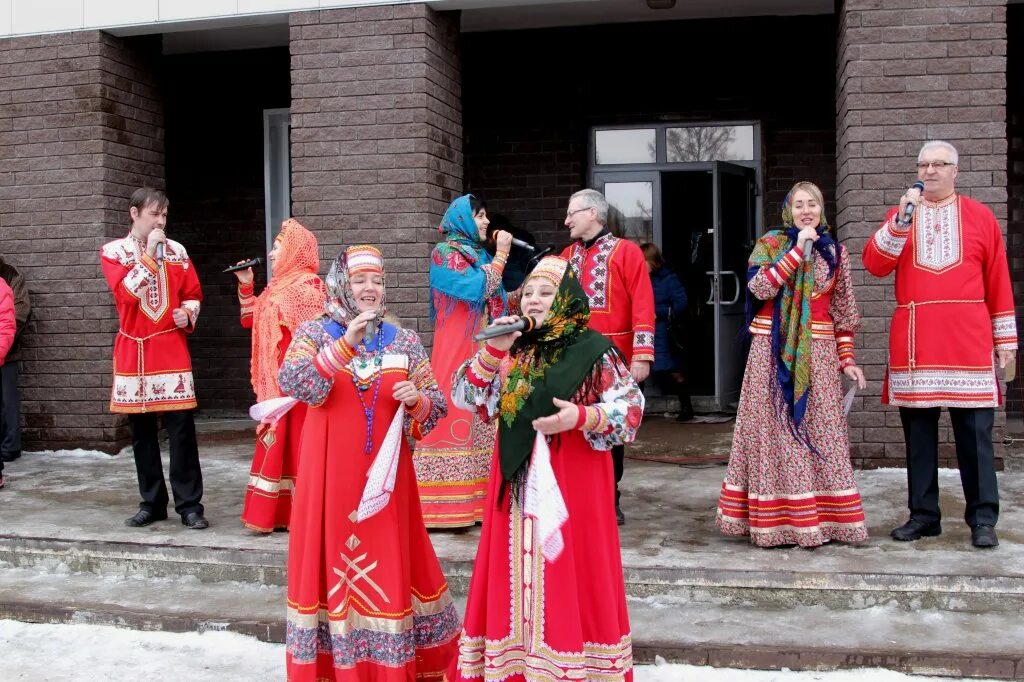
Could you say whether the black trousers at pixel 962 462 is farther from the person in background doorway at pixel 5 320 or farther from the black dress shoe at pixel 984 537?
the person in background doorway at pixel 5 320

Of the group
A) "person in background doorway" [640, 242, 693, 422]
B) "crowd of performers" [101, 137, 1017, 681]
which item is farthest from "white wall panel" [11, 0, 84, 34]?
"person in background doorway" [640, 242, 693, 422]

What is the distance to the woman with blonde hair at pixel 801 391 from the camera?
5.36m

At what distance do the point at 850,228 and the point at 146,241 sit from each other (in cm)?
446

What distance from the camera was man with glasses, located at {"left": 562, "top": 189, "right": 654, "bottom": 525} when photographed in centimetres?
589

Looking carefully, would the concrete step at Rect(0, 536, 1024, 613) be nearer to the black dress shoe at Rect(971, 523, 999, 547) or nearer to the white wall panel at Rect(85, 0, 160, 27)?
the black dress shoe at Rect(971, 523, 999, 547)

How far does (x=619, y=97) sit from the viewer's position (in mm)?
9875

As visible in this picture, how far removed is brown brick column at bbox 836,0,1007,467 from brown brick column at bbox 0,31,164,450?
18.2 feet

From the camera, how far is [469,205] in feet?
19.2

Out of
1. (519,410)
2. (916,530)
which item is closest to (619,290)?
(916,530)

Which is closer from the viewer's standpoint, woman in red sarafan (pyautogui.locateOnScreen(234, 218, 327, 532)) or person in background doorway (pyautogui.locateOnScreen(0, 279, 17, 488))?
woman in red sarafan (pyautogui.locateOnScreen(234, 218, 327, 532))

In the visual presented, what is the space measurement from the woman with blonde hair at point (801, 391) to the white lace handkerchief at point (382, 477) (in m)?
2.29

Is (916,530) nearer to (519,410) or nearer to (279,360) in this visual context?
(519,410)

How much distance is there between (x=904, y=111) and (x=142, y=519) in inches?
213

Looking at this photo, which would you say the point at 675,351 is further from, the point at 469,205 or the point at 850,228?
the point at 469,205
